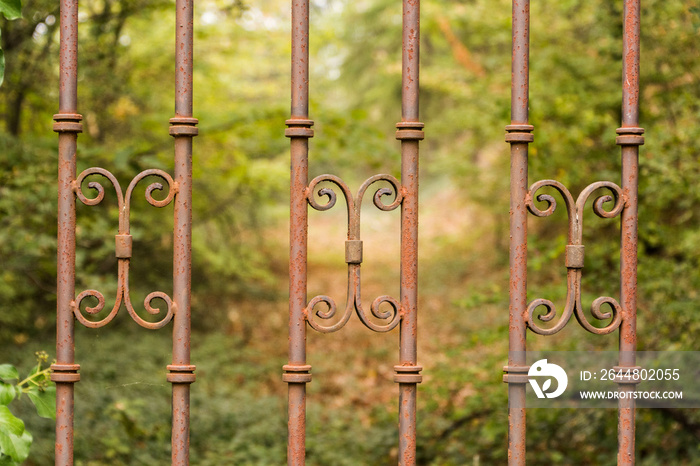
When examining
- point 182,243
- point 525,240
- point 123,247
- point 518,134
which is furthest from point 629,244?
point 123,247

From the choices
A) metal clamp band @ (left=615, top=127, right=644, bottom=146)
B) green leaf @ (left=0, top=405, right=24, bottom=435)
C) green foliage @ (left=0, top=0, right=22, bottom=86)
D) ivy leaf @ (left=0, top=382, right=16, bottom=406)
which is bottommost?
green leaf @ (left=0, top=405, right=24, bottom=435)

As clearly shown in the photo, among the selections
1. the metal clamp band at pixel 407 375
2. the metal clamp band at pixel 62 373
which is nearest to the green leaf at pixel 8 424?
the metal clamp band at pixel 62 373

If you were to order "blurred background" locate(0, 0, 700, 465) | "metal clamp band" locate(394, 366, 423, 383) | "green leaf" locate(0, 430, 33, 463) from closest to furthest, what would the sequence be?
"green leaf" locate(0, 430, 33, 463) → "metal clamp band" locate(394, 366, 423, 383) → "blurred background" locate(0, 0, 700, 465)

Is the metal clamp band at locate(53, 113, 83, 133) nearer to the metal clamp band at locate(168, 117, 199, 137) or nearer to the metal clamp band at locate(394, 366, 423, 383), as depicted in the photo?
the metal clamp band at locate(168, 117, 199, 137)

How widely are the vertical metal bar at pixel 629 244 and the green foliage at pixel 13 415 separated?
4.84 ft

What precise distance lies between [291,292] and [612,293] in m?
2.99

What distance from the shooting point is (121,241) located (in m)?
1.67

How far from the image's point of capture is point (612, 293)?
4.14 metres

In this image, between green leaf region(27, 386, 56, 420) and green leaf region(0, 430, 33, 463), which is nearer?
green leaf region(0, 430, 33, 463)

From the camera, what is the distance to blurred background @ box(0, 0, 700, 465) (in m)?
3.83

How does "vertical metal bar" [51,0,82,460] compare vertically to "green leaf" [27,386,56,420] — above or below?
above

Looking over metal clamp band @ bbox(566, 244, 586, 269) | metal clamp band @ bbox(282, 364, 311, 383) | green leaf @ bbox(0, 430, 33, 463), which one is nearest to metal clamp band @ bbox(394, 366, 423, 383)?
metal clamp band @ bbox(282, 364, 311, 383)

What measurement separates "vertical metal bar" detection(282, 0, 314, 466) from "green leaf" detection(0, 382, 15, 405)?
0.68 metres

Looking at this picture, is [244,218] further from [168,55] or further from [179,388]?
[179,388]
